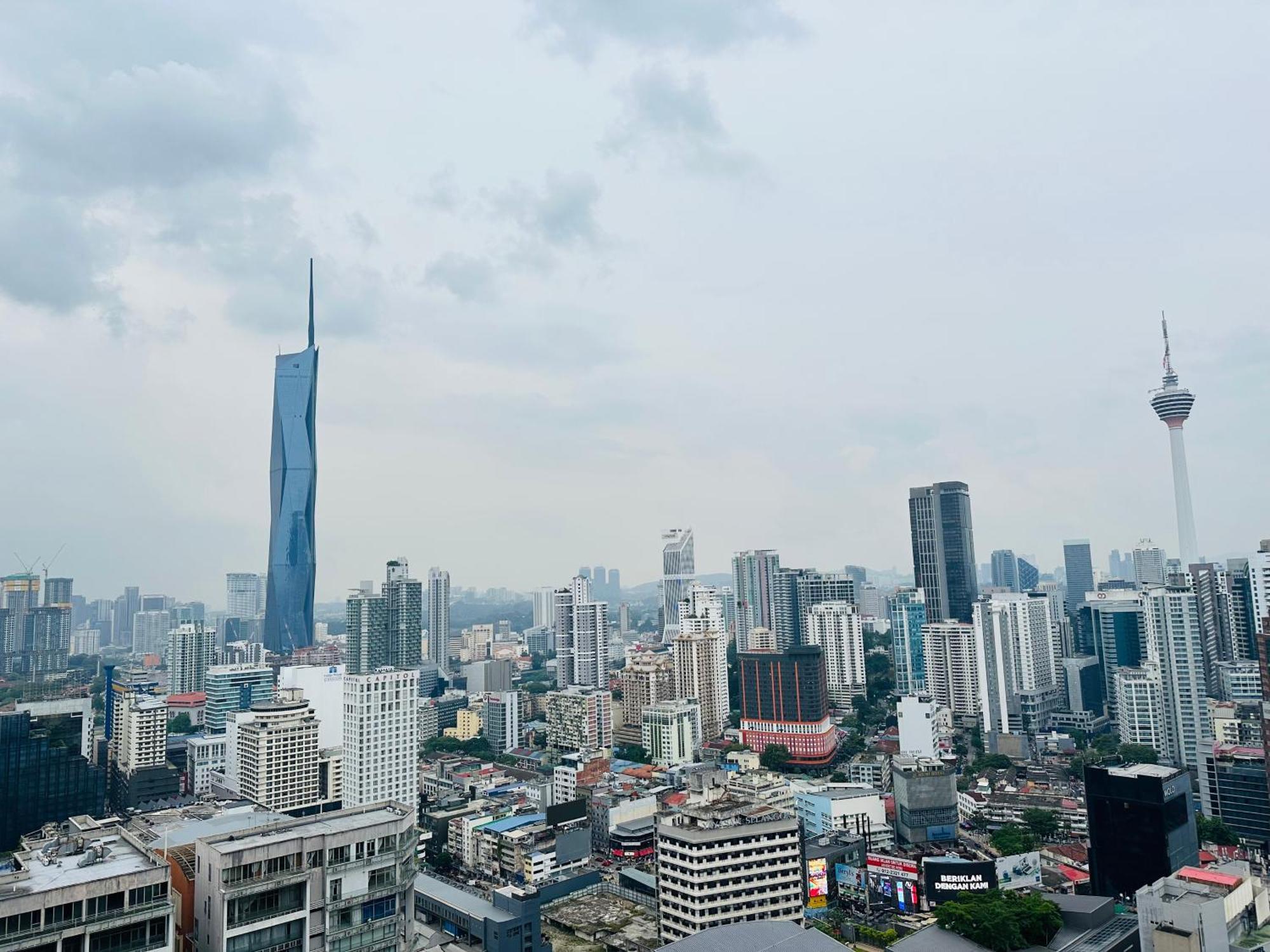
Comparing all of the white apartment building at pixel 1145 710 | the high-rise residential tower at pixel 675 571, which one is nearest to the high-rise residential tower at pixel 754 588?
the high-rise residential tower at pixel 675 571

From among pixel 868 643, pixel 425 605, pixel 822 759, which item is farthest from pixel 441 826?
pixel 425 605

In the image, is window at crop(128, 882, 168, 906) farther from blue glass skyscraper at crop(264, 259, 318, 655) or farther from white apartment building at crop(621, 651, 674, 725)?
blue glass skyscraper at crop(264, 259, 318, 655)

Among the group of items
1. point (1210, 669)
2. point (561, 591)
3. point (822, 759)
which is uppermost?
point (561, 591)

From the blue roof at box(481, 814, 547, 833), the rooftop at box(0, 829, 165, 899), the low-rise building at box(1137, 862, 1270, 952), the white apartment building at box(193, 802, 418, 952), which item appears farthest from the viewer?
the blue roof at box(481, 814, 547, 833)

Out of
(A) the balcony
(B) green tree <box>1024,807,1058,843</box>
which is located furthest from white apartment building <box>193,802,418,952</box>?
(B) green tree <box>1024,807,1058,843</box>

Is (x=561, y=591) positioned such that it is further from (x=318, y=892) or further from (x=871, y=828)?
(x=318, y=892)

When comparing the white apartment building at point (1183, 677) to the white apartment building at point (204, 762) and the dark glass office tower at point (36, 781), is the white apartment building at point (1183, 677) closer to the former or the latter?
the white apartment building at point (204, 762)

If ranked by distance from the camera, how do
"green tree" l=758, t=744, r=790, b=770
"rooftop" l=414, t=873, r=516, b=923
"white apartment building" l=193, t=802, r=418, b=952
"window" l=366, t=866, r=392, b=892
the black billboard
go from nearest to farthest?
"white apartment building" l=193, t=802, r=418, b=952 → "window" l=366, t=866, r=392, b=892 → "rooftop" l=414, t=873, r=516, b=923 → the black billboard → "green tree" l=758, t=744, r=790, b=770

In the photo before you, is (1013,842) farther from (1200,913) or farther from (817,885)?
(1200,913)
